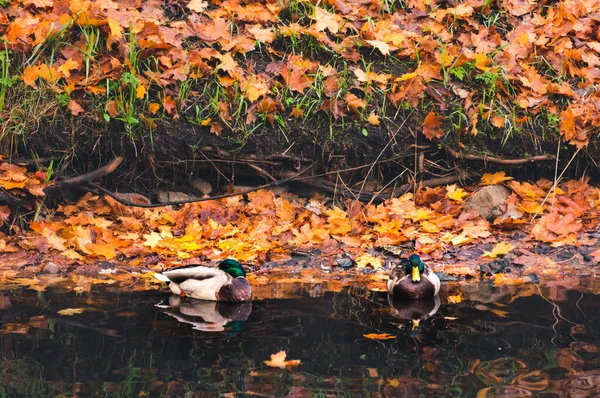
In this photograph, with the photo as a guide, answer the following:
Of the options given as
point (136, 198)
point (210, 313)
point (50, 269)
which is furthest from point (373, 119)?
point (50, 269)

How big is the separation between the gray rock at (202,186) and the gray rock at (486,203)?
7.86ft

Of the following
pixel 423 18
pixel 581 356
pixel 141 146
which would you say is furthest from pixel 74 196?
pixel 581 356

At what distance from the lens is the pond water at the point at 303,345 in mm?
3711

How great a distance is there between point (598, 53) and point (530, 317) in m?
3.83

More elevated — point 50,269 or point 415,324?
point 415,324

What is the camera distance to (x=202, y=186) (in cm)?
767

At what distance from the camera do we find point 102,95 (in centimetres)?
704

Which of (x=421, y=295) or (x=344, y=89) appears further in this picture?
(x=344, y=89)

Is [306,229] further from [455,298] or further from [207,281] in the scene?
[455,298]

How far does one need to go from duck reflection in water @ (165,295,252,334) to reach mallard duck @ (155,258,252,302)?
5 centimetres

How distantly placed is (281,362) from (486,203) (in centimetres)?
374

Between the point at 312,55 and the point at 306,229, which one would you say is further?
the point at 312,55

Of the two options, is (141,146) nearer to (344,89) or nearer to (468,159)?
(344,89)

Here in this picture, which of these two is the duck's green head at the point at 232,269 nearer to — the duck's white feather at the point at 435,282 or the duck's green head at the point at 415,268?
the duck's green head at the point at 415,268
